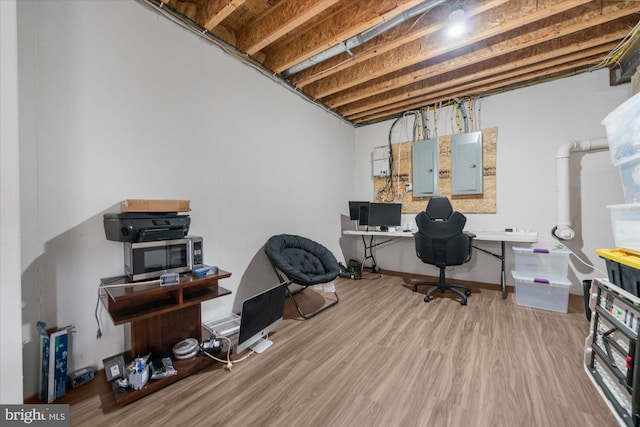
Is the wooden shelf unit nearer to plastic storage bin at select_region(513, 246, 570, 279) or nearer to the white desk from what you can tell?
the white desk

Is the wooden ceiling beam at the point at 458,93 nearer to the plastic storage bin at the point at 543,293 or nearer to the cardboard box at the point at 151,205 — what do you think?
the plastic storage bin at the point at 543,293

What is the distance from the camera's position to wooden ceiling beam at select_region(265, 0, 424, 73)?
6.72 feet

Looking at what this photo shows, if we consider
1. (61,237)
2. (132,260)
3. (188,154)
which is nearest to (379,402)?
(132,260)

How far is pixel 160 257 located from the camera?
173 cm

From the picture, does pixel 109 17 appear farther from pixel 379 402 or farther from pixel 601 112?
pixel 601 112

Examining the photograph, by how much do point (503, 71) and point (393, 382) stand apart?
147 inches

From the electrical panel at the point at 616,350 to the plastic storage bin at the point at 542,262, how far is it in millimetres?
1116

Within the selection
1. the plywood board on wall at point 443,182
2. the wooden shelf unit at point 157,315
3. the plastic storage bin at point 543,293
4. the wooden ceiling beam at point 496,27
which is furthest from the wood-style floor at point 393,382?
the wooden ceiling beam at point 496,27

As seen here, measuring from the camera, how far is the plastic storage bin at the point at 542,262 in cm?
263

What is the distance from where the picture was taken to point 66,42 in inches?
62.2

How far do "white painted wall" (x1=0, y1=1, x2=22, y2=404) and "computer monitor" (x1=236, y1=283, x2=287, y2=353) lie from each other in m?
1.03

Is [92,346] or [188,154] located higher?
[188,154]

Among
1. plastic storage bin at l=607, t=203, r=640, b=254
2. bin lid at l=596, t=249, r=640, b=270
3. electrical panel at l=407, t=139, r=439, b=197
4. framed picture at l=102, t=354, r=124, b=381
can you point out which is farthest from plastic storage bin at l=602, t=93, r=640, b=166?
framed picture at l=102, t=354, r=124, b=381

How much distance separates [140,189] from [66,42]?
1.04m
